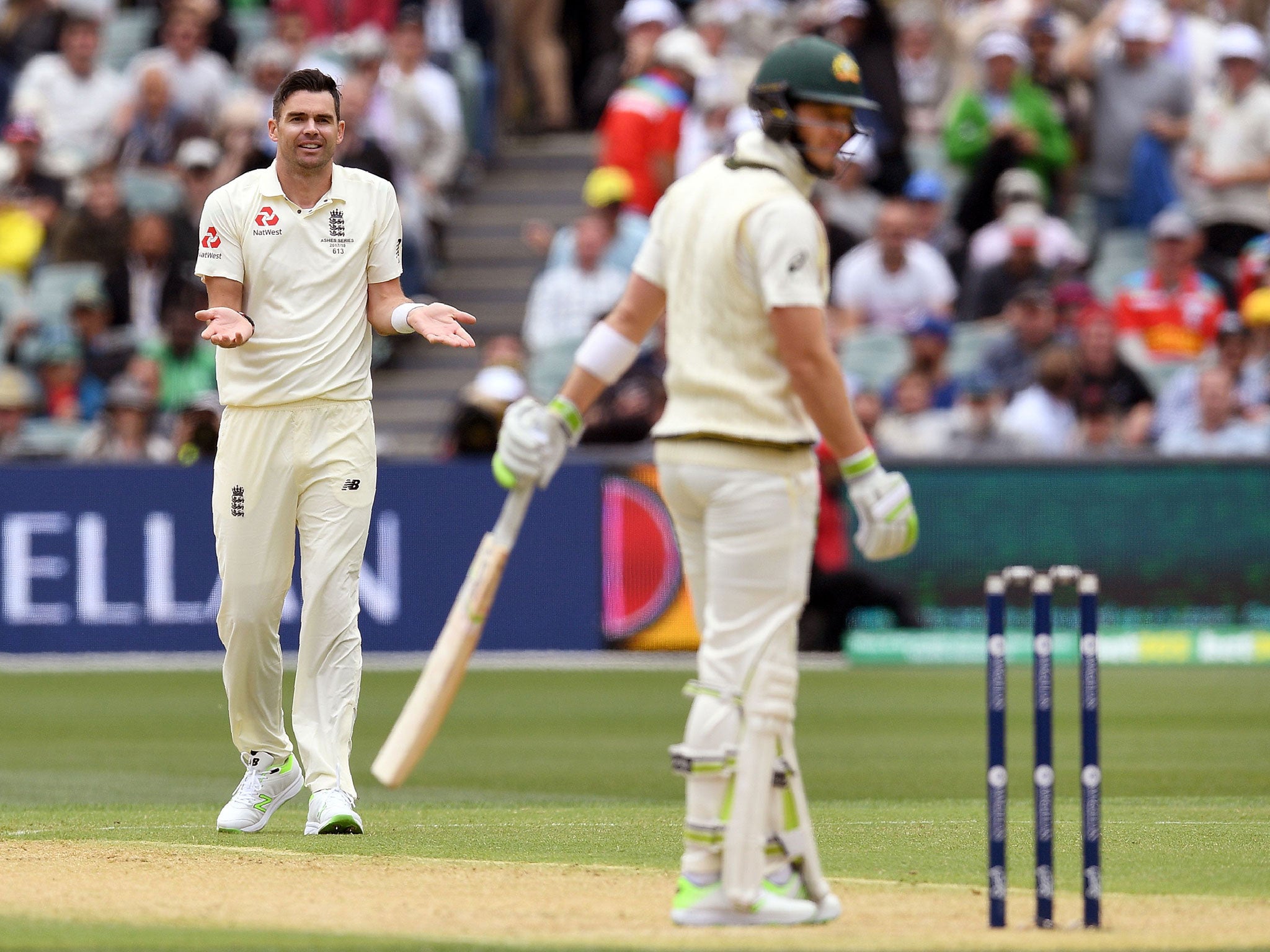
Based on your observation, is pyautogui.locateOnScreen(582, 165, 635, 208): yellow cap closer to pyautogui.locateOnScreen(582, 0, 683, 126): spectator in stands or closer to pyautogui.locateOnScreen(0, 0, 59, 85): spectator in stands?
pyautogui.locateOnScreen(582, 0, 683, 126): spectator in stands

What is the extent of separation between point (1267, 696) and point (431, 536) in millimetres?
5792

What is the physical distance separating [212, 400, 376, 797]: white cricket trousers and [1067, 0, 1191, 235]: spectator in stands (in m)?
12.1

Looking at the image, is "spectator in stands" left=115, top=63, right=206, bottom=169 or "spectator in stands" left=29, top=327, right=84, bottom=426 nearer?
"spectator in stands" left=29, top=327, right=84, bottom=426

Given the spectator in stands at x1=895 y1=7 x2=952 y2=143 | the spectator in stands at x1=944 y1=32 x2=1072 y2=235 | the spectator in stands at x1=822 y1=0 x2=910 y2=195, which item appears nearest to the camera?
the spectator in stands at x1=944 y1=32 x2=1072 y2=235

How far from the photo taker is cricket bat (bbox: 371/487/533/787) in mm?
6117

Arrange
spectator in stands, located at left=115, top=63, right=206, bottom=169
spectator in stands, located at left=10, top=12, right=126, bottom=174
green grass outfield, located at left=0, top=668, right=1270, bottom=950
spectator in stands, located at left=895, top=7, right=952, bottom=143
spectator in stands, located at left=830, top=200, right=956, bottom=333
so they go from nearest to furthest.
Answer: green grass outfield, located at left=0, top=668, right=1270, bottom=950
spectator in stands, located at left=830, top=200, right=956, bottom=333
spectator in stands, located at left=115, top=63, right=206, bottom=169
spectator in stands, located at left=895, top=7, right=952, bottom=143
spectator in stands, located at left=10, top=12, right=126, bottom=174

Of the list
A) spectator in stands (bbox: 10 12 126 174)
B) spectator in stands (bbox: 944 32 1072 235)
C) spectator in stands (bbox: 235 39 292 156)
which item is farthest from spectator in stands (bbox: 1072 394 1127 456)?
spectator in stands (bbox: 10 12 126 174)

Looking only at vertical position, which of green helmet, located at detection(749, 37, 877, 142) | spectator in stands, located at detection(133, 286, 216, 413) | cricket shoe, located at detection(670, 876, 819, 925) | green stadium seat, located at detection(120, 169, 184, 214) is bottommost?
cricket shoe, located at detection(670, 876, 819, 925)

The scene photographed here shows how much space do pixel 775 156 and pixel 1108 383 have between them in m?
11.3

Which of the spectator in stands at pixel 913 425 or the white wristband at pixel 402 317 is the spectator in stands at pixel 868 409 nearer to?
the spectator in stands at pixel 913 425

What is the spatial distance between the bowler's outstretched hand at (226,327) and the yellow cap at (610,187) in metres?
9.95

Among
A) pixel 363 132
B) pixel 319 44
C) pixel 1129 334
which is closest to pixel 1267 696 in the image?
pixel 1129 334

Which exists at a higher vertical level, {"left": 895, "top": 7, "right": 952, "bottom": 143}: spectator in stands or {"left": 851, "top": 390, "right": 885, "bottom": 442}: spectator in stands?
{"left": 895, "top": 7, "right": 952, "bottom": 143}: spectator in stands

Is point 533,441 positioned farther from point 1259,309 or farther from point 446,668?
point 1259,309
